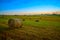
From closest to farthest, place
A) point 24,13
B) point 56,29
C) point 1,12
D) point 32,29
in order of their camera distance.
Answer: point 56,29, point 32,29, point 24,13, point 1,12

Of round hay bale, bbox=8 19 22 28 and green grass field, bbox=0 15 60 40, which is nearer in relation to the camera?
green grass field, bbox=0 15 60 40

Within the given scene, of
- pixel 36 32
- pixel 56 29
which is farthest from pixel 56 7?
pixel 36 32

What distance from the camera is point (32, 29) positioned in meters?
2.08

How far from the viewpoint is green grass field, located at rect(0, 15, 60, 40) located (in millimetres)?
1941

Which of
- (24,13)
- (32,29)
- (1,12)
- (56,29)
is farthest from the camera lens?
(1,12)

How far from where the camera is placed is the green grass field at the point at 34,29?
6.37ft

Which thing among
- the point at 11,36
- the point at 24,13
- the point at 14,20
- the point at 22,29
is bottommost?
the point at 11,36

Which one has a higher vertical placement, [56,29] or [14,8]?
[14,8]

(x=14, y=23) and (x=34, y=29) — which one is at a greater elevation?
(x=14, y=23)

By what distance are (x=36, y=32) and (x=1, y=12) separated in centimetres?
105

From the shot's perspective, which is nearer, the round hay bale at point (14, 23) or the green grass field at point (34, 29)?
the green grass field at point (34, 29)

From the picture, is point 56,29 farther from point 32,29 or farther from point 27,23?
point 27,23

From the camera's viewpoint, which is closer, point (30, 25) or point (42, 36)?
point (42, 36)

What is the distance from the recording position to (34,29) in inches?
81.7
